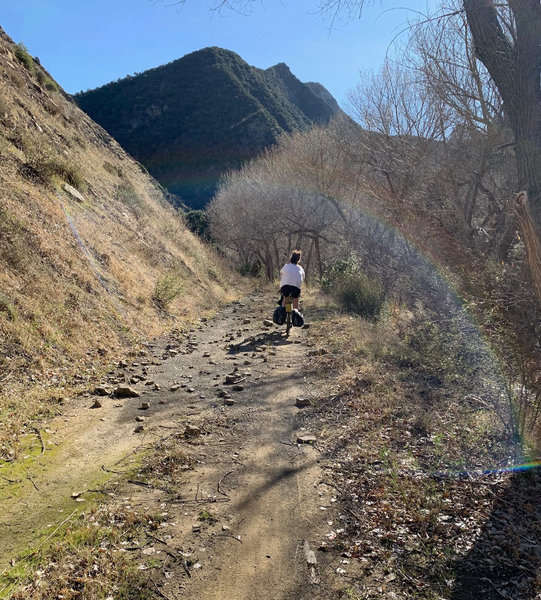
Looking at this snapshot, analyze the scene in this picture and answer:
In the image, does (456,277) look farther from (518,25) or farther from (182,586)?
(182,586)

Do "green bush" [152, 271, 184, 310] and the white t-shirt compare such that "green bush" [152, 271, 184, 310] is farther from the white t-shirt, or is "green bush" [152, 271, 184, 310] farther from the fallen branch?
the fallen branch

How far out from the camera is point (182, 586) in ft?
7.79

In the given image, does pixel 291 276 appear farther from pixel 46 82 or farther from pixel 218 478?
pixel 46 82

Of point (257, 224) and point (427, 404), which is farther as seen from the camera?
point (257, 224)

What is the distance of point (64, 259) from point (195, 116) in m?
52.1

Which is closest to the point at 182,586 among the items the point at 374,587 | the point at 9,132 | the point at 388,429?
the point at 374,587

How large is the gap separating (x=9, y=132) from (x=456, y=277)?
34.7 feet

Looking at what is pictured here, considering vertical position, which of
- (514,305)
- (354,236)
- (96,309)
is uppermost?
(354,236)

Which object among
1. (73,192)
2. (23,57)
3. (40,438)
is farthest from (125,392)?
(23,57)

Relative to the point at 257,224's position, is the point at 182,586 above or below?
below

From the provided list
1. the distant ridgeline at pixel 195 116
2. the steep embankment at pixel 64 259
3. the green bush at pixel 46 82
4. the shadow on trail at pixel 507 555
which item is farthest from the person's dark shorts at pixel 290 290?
the distant ridgeline at pixel 195 116

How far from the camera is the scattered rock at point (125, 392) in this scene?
5.32 meters

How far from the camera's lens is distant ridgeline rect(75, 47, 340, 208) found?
51.5 metres

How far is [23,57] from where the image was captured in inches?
672
